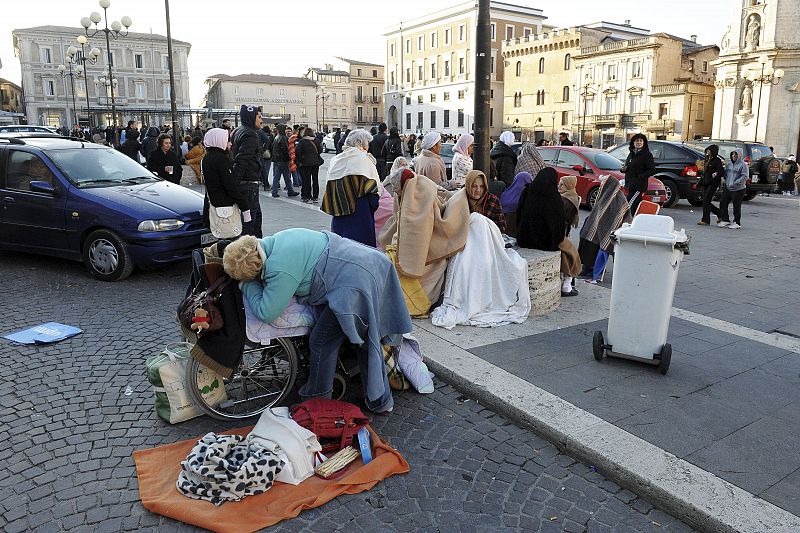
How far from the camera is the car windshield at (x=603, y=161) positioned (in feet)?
48.3

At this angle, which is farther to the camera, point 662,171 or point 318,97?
point 318,97

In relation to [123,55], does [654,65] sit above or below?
below

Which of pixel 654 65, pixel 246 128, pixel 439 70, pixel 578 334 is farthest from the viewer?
pixel 439 70

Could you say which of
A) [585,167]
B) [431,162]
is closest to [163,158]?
[431,162]

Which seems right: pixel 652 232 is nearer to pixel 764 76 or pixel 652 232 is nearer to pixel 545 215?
pixel 545 215

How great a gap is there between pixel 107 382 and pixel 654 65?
196 ft

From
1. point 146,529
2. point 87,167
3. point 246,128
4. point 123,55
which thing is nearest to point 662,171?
point 246,128

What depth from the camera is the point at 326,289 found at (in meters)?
3.91

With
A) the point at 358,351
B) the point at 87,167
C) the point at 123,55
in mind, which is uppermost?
the point at 123,55

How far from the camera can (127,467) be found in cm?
358

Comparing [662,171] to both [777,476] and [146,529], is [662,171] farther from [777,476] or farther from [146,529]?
[146,529]

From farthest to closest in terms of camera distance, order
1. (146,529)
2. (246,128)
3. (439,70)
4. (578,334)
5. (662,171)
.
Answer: (439,70) < (662,171) < (246,128) < (578,334) < (146,529)

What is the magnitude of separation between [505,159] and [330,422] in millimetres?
7830

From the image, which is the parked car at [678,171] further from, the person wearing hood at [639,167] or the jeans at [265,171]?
the jeans at [265,171]
